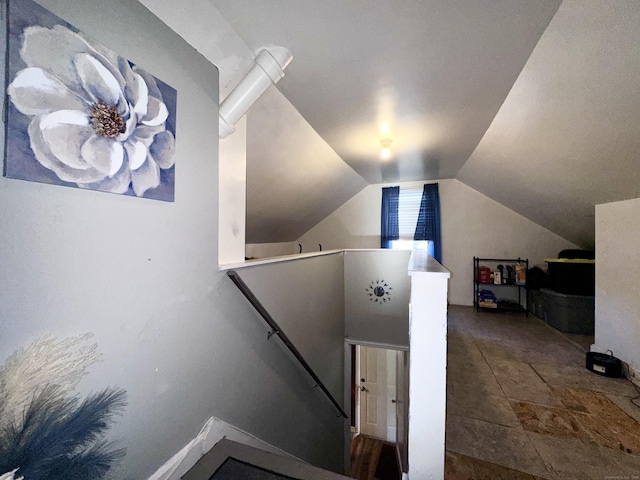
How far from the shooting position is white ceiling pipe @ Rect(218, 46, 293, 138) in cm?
Result: 131

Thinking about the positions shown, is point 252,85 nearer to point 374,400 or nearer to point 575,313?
point 575,313

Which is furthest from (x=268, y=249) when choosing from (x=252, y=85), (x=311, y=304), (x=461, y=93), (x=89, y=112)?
(x=89, y=112)

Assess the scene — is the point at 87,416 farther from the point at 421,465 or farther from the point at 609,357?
the point at 609,357

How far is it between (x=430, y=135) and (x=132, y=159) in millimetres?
2852

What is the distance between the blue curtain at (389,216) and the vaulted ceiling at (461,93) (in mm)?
1506

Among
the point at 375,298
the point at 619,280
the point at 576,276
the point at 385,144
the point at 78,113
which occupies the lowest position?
the point at 375,298

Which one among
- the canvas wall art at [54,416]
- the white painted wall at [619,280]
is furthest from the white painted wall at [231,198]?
the white painted wall at [619,280]

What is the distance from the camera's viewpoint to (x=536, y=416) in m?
1.81

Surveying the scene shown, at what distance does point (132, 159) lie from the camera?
2.89 ft

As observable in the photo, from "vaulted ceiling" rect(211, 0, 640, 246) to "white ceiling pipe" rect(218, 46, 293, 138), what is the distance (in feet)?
0.25

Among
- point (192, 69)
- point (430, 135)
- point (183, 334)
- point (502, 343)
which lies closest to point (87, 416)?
point (183, 334)

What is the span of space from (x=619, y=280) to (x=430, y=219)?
267 cm

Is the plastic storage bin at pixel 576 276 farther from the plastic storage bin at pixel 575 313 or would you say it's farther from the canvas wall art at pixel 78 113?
the canvas wall art at pixel 78 113

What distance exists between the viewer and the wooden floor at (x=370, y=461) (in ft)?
11.5
